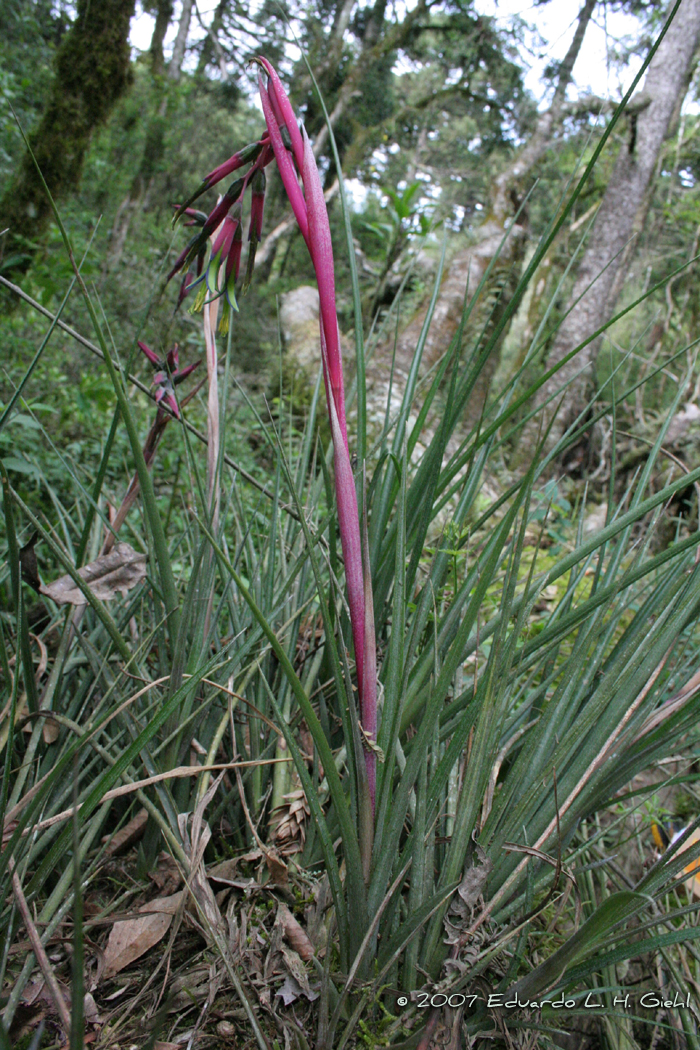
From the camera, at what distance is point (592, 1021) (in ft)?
2.32

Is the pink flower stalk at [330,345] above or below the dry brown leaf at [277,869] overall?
above

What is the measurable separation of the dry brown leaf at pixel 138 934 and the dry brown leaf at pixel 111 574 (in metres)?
0.32

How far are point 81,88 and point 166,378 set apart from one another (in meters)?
4.59

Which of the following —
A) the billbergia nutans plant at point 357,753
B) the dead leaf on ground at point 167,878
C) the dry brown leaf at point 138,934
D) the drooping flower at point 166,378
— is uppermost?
the drooping flower at point 166,378

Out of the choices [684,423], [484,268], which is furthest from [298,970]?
[484,268]

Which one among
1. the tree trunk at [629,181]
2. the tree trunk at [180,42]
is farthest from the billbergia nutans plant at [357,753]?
the tree trunk at [180,42]

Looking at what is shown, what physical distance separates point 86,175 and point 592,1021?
8.24 metres

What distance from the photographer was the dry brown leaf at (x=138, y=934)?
1.90 ft

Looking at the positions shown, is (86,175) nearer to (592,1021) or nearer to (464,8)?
(464,8)

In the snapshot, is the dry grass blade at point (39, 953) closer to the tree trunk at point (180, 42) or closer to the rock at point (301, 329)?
the rock at point (301, 329)

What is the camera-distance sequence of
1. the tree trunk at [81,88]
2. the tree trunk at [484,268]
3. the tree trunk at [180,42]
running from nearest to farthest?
the tree trunk at [484,268]
the tree trunk at [81,88]
the tree trunk at [180,42]

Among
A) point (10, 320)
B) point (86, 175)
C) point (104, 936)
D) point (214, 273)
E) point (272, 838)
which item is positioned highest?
point (86, 175)

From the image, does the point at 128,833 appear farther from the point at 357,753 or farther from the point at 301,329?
the point at 301,329

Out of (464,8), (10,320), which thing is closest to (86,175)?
(10,320)
